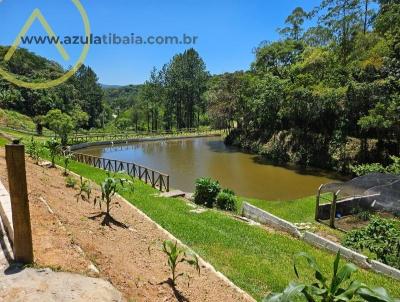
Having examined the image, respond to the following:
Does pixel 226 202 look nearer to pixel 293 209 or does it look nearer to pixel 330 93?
pixel 293 209

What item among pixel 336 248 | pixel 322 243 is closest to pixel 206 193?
pixel 322 243

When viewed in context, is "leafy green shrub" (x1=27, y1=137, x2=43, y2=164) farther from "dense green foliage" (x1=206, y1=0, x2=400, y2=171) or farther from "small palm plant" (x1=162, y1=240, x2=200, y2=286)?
"dense green foliage" (x1=206, y1=0, x2=400, y2=171)

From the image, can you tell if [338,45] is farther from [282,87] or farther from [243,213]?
[243,213]

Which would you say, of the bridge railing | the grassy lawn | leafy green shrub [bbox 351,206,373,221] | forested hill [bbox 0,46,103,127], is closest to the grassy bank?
leafy green shrub [bbox 351,206,373,221]

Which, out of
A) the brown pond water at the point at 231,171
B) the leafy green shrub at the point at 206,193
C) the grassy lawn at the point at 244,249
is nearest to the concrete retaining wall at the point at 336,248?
the grassy lawn at the point at 244,249

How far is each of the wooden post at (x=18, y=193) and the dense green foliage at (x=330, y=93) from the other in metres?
17.9

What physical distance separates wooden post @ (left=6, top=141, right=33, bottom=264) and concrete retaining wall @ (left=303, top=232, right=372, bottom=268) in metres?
5.75

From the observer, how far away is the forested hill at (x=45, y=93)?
46.9 metres

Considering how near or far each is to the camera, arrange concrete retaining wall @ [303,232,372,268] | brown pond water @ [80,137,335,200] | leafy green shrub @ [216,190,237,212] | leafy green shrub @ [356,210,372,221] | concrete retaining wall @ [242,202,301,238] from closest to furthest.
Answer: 1. concrete retaining wall @ [303,232,372,268]
2. concrete retaining wall @ [242,202,301,238]
3. leafy green shrub @ [356,210,372,221]
4. leafy green shrub @ [216,190,237,212]
5. brown pond water @ [80,137,335,200]

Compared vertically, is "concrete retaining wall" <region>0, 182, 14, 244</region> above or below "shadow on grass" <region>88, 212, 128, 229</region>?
above

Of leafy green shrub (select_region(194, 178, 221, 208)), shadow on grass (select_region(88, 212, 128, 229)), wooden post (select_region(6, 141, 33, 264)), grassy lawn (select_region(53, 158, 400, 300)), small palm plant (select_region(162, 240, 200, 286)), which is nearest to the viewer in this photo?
wooden post (select_region(6, 141, 33, 264))

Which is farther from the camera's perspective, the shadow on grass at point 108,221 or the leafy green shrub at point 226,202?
the leafy green shrub at point 226,202

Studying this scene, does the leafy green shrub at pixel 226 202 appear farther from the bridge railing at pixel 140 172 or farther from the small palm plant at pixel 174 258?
the small palm plant at pixel 174 258

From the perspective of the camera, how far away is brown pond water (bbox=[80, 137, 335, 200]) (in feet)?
60.2
